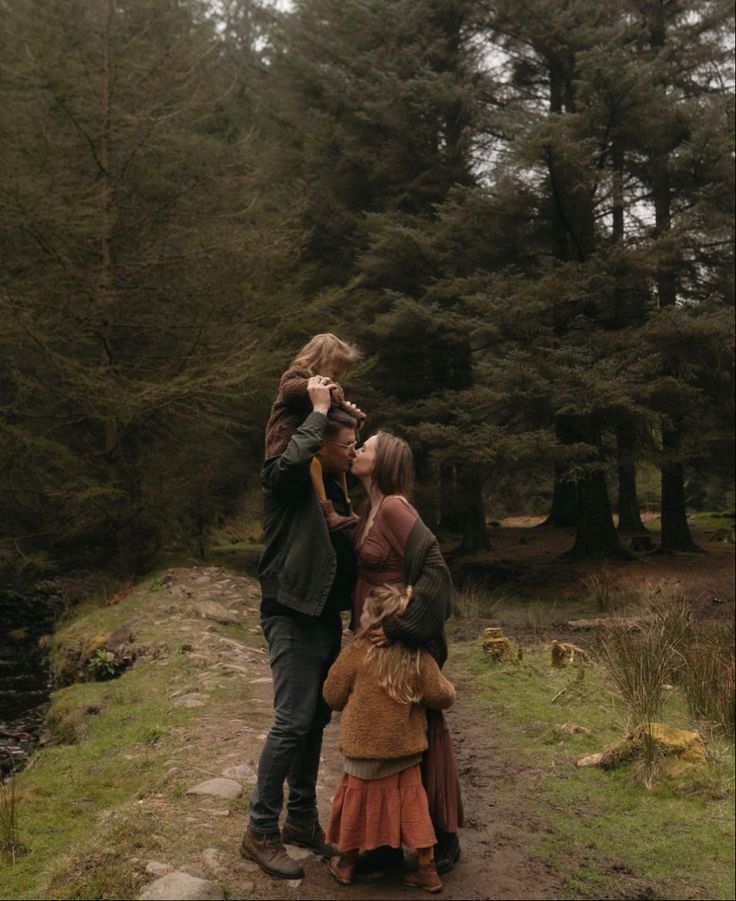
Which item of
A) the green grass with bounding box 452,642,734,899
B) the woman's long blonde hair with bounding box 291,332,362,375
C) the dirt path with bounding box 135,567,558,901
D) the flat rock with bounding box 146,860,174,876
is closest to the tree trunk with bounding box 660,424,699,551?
the dirt path with bounding box 135,567,558,901

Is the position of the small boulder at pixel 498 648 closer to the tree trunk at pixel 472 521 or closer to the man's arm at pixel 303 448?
the man's arm at pixel 303 448

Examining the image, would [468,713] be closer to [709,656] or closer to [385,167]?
[709,656]

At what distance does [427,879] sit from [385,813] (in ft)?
1.13

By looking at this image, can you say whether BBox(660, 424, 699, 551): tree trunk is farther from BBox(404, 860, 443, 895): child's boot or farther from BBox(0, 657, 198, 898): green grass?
BBox(404, 860, 443, 895): child's boot

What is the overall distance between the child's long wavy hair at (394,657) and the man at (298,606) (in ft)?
0.84

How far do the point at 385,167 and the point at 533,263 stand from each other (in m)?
3.48

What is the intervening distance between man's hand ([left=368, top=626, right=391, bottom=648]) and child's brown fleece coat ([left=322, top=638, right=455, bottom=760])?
0.19 ft

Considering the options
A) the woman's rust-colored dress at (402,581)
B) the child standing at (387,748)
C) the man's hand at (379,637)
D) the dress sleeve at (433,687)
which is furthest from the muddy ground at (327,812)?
the man's hand at (379,637)

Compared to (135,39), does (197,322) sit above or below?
below

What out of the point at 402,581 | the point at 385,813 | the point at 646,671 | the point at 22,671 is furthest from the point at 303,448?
the point at 22,671

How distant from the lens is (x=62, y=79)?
13.8m

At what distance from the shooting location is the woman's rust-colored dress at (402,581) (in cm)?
379

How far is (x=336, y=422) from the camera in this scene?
401 centimetres

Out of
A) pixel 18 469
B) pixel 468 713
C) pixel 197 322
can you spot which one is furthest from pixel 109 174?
pixel 468 713
